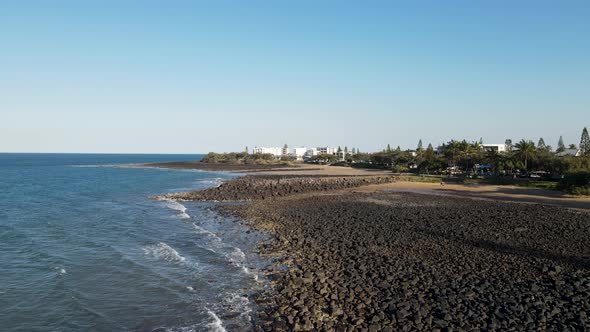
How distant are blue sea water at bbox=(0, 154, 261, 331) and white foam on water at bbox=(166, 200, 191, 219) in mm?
495

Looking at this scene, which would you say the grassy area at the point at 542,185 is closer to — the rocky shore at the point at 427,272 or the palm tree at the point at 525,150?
the palm tree at the point at 525,150

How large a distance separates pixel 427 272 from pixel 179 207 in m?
28.3

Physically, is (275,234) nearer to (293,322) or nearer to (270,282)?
(270,282)

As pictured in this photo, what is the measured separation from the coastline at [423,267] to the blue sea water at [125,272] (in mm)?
1732

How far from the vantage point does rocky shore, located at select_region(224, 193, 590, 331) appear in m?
12.2

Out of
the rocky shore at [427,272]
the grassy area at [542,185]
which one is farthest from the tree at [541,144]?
the rocky shore at [427,272]

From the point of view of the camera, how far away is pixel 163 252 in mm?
21516

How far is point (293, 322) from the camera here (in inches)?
482

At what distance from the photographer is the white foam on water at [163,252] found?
20.3 metres

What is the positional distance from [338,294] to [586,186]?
Result: 42.0 metres

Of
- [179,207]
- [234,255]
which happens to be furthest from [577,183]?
[179,207]

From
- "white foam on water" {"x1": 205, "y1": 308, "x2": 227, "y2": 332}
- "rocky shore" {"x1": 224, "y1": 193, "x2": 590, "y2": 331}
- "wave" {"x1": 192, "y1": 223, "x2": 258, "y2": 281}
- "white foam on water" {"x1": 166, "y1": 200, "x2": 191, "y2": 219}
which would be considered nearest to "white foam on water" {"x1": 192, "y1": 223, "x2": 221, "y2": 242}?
"wave" {"x1": 192, "y1": 223, "x2": 258, "y2": 281}

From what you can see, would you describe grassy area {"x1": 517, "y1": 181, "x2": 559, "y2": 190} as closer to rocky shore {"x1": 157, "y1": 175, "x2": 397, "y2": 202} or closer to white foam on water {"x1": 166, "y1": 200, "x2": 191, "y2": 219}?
rocky shore {"x1": 157, "y1": 175, "x2": 397, "y2": 202}

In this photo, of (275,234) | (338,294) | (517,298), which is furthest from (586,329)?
(275,234)
